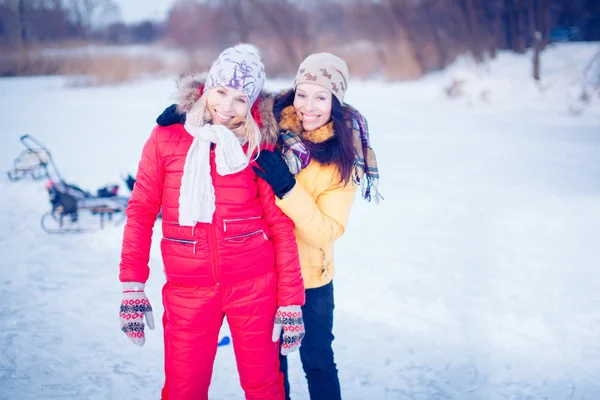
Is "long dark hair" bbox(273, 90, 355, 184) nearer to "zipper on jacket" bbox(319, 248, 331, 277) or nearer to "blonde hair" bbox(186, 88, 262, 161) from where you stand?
"blonde hair" bbox(186, 88, 262, 161)

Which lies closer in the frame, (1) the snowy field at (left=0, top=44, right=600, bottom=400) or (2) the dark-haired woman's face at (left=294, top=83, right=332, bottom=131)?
(2) the dark-haired woman's face at (left=294, top=83, right=332, bottom=131)

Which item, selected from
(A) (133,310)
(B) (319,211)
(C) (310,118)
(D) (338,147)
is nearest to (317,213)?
(B) (319,211)

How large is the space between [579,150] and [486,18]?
1430 centimetres

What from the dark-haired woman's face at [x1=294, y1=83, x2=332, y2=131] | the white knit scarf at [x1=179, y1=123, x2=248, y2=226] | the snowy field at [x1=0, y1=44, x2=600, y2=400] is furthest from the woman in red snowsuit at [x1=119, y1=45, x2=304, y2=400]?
the snowy field at [x1=0, y1=44, x2=600, y2=400]

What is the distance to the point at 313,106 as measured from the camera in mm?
1856

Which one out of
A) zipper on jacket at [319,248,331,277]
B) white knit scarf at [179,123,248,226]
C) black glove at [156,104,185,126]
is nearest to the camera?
white knit scarf at [179,123,248,226]

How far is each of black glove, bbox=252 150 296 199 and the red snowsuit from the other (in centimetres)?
7

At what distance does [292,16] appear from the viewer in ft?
75.3

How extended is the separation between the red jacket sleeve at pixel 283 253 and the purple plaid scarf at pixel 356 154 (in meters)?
0.15

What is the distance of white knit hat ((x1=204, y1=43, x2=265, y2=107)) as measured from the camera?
175 centimetres

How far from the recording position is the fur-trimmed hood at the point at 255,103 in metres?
1.74

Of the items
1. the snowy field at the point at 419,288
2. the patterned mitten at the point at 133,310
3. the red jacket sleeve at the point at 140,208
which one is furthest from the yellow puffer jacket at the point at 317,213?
the snowy field at the point at 419,288

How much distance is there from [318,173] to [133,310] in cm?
87

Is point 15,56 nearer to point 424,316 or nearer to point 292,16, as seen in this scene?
point 292,16
